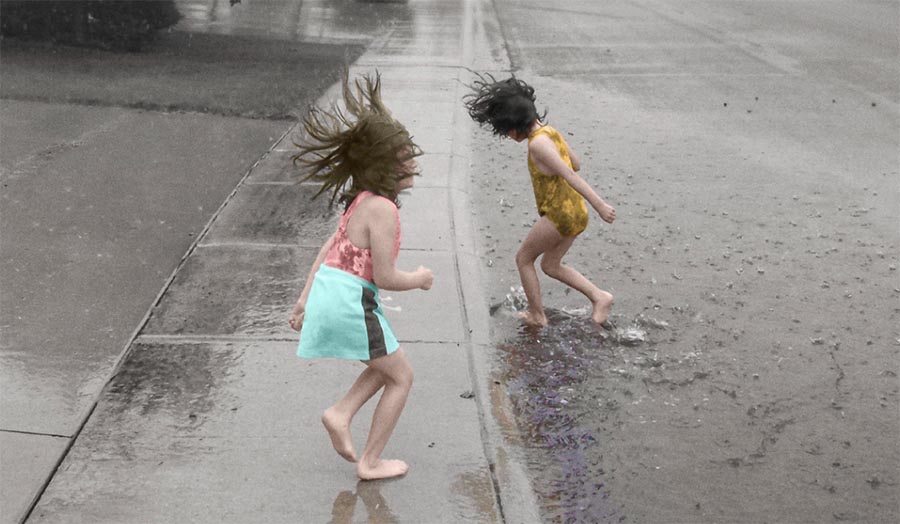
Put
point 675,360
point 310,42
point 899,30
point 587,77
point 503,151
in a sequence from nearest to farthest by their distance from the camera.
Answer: point 675,360
point 503,151
point 587,77
point 310,42
point 899,30

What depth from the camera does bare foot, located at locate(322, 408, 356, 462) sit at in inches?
165

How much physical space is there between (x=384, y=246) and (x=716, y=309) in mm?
2878

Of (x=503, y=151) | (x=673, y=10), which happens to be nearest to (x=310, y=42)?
(x=503, y=151)

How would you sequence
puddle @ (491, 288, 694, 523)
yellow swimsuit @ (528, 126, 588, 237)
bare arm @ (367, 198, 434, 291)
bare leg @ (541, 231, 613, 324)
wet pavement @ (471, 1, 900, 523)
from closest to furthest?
bare arm @ (367, 198, 434, 291) < puddle @ (491, 288, 694, 523) < wet pavement @ (471, 1, 900, 523) < yellow swimsuit @ (528, 126, 588, 237) < bare leg @ (541, 231, 613, 324)

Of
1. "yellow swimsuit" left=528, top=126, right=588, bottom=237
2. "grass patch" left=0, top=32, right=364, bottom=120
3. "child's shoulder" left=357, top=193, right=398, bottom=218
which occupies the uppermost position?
"child's shoulder" left=357, top=193, right=398, bottom=218

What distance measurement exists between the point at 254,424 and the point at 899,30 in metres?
16.0

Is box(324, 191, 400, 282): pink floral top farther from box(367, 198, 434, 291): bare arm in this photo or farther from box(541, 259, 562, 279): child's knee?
box(541, 259, 562, 279): child's knee

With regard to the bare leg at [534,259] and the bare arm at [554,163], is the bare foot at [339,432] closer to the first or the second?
the bare arm at [554,163]

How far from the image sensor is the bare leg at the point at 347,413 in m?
4.18

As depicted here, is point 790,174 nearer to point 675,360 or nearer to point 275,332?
point 675,360

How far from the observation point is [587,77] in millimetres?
13461

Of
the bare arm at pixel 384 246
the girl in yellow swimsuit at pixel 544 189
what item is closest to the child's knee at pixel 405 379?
the bare arm at pixel 384 246

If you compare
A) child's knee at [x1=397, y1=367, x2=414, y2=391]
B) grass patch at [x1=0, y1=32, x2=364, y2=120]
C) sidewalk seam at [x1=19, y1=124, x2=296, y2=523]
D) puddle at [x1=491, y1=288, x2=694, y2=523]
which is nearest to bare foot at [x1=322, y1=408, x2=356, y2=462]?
child's knee at [x1=397, y1=367, x2=414, y2=391]

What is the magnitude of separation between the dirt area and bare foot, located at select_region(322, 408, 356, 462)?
30.4 inches
